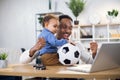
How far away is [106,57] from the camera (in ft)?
4.65

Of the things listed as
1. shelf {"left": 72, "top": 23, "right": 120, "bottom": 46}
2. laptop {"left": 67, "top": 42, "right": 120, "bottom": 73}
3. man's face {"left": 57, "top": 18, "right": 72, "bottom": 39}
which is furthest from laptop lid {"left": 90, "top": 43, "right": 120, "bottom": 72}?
shelf {"left": 72, "top": 23, "right": 120, "bottom": 46}

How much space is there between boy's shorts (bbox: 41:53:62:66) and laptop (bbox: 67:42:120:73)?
447 mm

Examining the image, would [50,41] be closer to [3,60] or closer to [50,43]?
[50,43]

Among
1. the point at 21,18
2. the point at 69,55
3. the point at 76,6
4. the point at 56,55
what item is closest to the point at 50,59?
the point at 56,55

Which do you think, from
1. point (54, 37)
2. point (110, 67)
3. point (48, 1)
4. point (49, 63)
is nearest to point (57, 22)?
point (54, 37)

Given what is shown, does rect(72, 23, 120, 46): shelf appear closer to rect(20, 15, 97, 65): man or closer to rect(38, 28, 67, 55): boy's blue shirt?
rect(20, 15, 97, 65): man

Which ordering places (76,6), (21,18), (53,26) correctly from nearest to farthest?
(53,26)
(76,6)
(21,18)

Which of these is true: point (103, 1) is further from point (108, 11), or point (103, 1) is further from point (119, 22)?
point (119, 22)

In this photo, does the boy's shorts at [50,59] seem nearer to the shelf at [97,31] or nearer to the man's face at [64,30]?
the man's face at [64,30]

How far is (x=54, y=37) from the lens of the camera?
1980mm

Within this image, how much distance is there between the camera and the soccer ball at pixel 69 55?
1.81 metres

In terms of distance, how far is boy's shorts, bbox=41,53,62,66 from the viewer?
190 cm

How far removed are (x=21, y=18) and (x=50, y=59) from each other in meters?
4.76

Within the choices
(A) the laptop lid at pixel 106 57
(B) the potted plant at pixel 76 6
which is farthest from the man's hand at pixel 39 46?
(B) the potted plant at pixel 76 6
